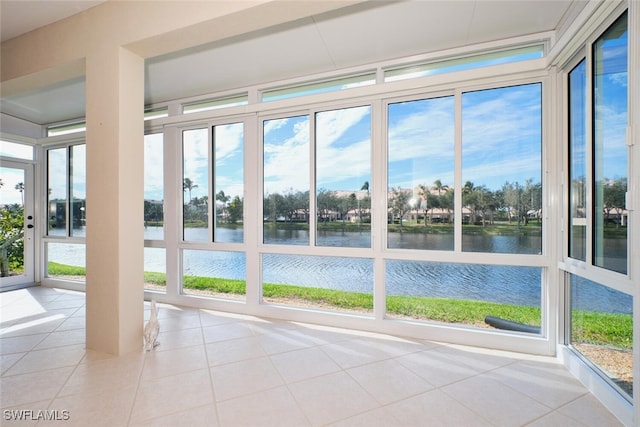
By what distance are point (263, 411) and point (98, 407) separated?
1.04m

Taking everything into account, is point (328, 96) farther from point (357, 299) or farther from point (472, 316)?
point (472, 316)

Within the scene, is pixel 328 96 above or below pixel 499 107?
above

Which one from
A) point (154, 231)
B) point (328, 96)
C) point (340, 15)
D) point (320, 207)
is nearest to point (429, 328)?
point (320, 207)

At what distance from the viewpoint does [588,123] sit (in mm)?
2084

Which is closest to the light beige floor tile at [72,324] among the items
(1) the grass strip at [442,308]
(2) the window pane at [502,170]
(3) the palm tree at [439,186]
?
(1) the grass strip at [442,308]

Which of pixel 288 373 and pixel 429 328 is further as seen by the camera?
pixel 429 328

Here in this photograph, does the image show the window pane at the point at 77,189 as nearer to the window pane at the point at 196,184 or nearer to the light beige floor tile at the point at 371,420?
the window pane at the point at 196,184

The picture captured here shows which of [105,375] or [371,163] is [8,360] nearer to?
[105,375]

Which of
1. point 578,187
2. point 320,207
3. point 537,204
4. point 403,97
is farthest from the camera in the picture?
point 320,207

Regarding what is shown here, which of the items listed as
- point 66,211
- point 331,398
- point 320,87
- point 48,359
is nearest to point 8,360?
point 48,359

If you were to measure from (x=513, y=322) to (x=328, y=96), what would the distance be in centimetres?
296

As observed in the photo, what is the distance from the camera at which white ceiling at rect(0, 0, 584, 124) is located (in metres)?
2.29

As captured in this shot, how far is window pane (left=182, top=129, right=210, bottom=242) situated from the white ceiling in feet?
2.17

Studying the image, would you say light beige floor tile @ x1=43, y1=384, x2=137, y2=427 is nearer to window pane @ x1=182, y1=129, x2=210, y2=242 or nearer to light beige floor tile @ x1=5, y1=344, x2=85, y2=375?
light beige floor tile @ x1=5, y1=344, x2=85, y2=375
